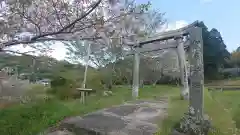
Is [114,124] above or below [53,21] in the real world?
below

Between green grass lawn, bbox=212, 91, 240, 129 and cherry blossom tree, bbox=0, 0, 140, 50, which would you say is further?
green grass lawn, bbox=212, 91, 240, 129

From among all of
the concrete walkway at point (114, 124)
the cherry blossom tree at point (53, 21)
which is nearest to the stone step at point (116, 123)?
the concrete walkway at point (114, 124)

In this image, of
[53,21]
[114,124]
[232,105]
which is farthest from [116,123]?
[232,105]

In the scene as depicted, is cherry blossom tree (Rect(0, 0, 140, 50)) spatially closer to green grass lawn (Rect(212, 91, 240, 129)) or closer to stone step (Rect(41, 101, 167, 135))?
stone step (Rect(41, 101, 167, 135))

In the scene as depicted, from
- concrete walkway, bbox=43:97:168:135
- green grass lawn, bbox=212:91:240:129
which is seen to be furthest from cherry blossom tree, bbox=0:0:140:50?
green grass lawn, bbox=212:91:240:129

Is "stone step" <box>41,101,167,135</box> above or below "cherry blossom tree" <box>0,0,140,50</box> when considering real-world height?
below

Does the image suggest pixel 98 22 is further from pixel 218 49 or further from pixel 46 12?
pixel 218 49

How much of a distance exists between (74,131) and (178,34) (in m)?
4.21

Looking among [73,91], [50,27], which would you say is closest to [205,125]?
[50,27]

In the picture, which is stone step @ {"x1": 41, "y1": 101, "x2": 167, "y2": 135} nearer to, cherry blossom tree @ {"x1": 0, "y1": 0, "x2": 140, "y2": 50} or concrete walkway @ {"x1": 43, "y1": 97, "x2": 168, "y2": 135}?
concrete walkway @ {"x1": 43, "y1": 97, "x2": 168, "y2": 135}

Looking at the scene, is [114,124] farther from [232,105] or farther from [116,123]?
[232,105]

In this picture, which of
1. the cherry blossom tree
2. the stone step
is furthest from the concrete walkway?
the cherry blossom tree

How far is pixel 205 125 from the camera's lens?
3.98 m

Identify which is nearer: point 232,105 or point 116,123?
point 116,123
